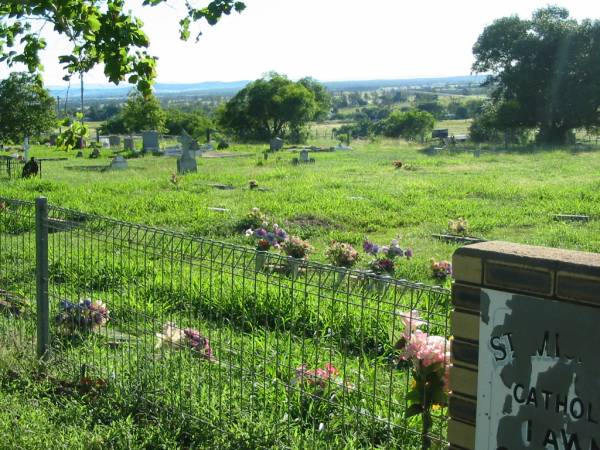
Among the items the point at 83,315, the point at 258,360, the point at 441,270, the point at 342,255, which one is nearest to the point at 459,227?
the point at 441,270

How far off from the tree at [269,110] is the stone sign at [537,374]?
48.5 m

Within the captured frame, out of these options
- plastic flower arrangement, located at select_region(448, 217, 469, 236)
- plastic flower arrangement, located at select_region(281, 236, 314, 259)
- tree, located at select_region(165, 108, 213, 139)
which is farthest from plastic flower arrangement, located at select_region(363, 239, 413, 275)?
tree, located at select_region(165, 108, 213, 139)

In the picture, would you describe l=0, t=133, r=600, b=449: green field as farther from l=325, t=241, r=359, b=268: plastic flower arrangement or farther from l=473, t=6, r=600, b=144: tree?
l=473, t=6, r=600, b=144: tree

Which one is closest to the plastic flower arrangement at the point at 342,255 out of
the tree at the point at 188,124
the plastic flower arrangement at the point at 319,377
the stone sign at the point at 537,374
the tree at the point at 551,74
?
the plastic flower arrangement at the point at 319,377

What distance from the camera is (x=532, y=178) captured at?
21797 mm

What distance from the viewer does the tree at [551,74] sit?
1667 inches

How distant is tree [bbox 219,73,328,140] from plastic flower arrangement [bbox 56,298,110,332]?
149 ft

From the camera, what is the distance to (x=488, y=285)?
2508mm

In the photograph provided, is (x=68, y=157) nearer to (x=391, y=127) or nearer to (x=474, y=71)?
(x=474, y=71)

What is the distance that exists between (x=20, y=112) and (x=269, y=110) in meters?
23.2

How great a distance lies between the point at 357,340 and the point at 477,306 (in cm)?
342

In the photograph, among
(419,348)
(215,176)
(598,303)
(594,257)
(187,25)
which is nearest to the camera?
(598,303)

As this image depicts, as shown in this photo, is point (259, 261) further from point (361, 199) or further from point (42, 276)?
point (361, 199)

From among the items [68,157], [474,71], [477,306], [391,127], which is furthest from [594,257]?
[391,127]
